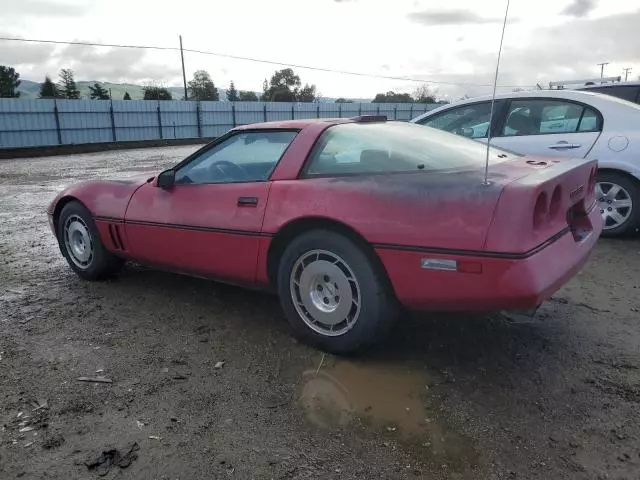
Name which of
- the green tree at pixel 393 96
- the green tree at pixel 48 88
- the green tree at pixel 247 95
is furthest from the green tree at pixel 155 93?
the green tree at pixel 393 96

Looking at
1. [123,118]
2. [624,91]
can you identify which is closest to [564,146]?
[624,91]

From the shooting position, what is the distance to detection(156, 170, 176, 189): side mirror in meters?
3.74

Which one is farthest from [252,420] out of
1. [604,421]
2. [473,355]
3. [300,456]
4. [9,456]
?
[604,421]

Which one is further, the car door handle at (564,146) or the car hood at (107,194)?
the car door handle at (564,146)

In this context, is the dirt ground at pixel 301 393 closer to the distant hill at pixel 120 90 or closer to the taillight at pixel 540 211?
the taillight at pixel 540 211

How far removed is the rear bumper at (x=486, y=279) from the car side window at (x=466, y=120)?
10.8ft

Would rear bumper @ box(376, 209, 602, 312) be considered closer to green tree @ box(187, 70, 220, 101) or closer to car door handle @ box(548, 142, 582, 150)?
car door handle @ box(548, 142, 582, 150)

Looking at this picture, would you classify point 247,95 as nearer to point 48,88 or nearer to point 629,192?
point 48,88

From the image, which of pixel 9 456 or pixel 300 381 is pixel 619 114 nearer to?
pixel 300 381

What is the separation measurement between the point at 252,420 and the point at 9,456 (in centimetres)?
103

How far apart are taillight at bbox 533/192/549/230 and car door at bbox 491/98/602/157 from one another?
9.61 ft

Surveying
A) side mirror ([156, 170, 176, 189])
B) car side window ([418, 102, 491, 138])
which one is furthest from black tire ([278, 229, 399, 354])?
car side window ([418, 102, 491, 138])

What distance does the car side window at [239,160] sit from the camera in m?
3.36

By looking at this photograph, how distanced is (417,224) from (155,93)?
38201mm
